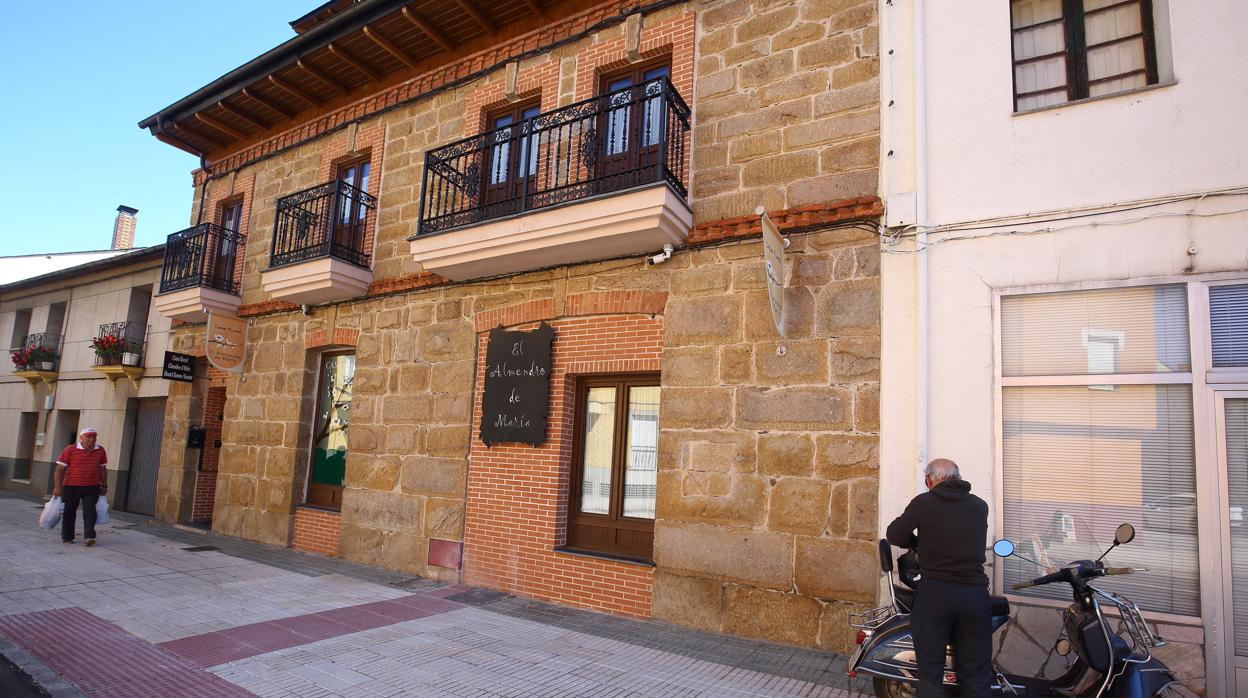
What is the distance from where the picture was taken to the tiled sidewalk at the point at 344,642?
4430 mm

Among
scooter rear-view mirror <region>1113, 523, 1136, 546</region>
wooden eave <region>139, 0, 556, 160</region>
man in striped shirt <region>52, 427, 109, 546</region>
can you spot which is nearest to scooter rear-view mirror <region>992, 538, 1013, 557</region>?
scooter rear-view mirror <region>1113, 523, 1136, 546</region>

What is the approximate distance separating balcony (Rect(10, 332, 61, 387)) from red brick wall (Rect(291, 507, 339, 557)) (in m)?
10.9

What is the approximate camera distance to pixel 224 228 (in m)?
11.3

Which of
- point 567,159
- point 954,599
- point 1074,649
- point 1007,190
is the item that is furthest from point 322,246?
point 1074,649

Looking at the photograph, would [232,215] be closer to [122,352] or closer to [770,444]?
[122,352]

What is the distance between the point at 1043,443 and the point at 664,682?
324 cm

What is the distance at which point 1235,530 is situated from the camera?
4301mm

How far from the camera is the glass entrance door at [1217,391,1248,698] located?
421cm

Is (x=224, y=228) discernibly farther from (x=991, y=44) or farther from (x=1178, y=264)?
(x=1178, y=264)

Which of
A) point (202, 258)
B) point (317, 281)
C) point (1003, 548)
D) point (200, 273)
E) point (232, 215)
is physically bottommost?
point (1003, 548)

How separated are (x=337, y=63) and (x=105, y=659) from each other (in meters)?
8.14

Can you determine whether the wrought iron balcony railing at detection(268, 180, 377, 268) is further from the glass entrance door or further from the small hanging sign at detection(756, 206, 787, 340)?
the glass entrance door

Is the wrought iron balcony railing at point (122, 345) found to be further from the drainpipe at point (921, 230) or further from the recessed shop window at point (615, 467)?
the drainpipe at point (921, 230)

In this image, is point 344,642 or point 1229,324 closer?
point 1229,324
